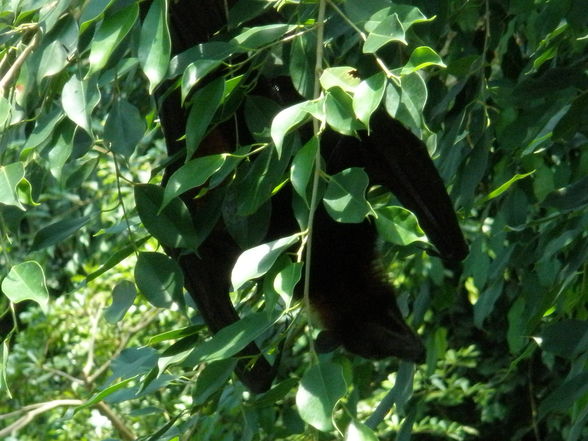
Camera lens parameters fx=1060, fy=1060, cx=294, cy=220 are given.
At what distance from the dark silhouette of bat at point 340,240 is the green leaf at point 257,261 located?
1.03 ft

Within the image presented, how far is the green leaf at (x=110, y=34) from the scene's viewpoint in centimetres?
119

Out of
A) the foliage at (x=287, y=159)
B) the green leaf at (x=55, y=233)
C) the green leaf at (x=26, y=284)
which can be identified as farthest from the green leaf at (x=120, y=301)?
the green leaf at (x=26, y=284)

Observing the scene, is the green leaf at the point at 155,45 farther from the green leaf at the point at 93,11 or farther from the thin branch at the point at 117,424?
the thin branch at the point at 117,424

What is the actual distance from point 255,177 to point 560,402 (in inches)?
22.9

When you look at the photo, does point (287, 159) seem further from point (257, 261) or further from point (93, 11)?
point (93, 11)

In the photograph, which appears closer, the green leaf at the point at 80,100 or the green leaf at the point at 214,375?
the green leaf at the point at 80,100

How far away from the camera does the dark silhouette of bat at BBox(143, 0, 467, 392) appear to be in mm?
1694

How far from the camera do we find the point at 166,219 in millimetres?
1382

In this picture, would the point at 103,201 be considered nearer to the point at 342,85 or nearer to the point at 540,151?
the point at 540,151

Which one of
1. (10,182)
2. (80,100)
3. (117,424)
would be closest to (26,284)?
(10,182)

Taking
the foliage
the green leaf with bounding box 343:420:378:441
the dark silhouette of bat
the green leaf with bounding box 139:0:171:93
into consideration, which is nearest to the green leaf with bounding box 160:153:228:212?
the foliage

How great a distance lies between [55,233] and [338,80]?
53 cm

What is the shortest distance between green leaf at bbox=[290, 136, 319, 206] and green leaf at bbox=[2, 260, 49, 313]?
329mm

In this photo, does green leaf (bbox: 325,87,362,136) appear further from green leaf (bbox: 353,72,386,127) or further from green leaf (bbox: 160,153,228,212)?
green leaf (bbox: 160,153,228,212)
